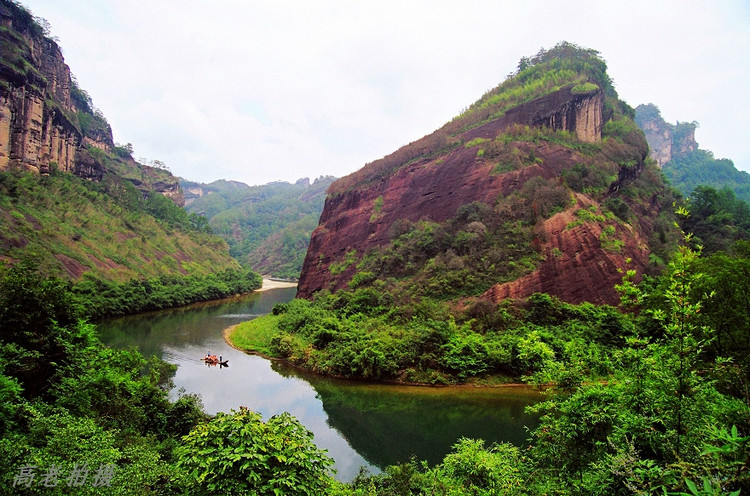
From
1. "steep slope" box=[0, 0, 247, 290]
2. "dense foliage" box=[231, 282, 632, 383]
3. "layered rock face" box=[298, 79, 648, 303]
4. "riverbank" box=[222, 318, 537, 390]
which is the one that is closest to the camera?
"riverbank" box=[222, 318, 537, 390]

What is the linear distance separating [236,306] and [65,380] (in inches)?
1652

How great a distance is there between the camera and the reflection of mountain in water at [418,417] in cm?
1305

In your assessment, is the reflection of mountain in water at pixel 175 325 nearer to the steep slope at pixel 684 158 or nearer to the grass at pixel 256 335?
the grass at pixel 256 335

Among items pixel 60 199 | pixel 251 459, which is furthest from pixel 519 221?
pixel 60 199

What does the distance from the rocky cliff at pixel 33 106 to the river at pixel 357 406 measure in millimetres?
34348

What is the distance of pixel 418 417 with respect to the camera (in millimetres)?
15375

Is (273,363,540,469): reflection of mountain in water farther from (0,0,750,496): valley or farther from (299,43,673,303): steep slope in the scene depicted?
(299,43,673,303): steep slope

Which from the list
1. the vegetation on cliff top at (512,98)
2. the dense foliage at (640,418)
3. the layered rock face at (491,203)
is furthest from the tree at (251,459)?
the vegetation on cliff top at (512,98)

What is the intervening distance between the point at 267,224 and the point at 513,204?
124m

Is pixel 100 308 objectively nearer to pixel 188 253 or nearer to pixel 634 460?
pixel 188 253

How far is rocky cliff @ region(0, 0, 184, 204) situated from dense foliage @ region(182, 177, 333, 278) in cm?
4586

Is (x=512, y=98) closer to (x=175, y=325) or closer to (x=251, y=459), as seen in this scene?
(x=175, y=325)

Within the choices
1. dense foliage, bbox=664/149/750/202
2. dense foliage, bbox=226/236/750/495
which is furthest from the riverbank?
dense foliage, bbox=664/149/750/202

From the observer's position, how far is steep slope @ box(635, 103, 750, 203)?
71.2 metres
